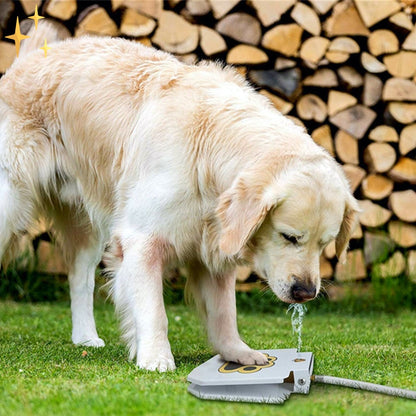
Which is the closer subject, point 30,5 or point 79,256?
point 79,256

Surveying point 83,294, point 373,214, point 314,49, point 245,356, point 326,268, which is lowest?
point 326,268

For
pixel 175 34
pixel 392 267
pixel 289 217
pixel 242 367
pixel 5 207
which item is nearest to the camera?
pixel 289 217

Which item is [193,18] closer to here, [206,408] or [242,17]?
[242,17]

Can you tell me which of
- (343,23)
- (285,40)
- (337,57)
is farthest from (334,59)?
(285,40)

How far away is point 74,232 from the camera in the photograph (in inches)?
170

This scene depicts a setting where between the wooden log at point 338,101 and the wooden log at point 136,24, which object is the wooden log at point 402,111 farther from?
the wooden log at point 136,24

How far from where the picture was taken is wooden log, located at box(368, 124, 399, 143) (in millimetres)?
5766

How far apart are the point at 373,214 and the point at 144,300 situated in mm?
2954

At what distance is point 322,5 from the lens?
229 inches

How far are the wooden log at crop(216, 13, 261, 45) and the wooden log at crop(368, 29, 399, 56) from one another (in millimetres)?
856

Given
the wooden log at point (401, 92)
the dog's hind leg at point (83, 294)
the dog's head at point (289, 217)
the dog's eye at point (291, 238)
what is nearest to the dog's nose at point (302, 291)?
the dog's head at point (289, 217)

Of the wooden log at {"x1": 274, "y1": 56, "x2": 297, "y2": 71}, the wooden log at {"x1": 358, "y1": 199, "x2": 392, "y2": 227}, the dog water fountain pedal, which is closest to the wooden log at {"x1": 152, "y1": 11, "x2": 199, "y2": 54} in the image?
the wooden log at {"x1": 274, "y1": 56, "x2": 297, "y2": 71}

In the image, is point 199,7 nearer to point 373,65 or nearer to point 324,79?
point 324,79

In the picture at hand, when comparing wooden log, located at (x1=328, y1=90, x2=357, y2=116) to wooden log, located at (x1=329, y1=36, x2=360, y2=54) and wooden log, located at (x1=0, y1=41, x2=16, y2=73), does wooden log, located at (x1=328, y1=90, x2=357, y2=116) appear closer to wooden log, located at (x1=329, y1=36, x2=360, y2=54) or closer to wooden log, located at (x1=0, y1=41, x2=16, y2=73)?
wooden log, located at (x1=329, y1=36, x2=360, y2=54)
